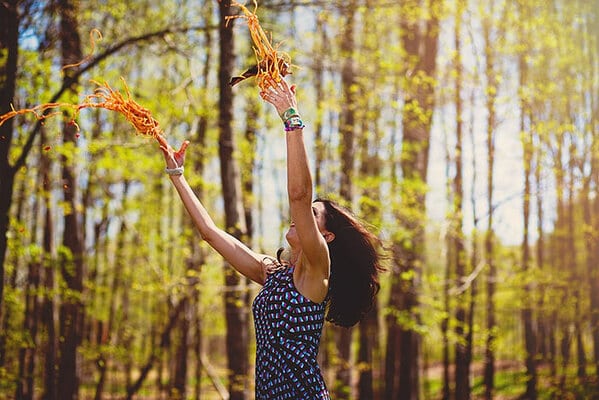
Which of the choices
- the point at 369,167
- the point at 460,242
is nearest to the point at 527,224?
the point at 369,167

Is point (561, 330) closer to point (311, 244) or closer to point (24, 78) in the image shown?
point (24, 78)

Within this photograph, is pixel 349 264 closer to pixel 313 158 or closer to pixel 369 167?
pixel 313 158

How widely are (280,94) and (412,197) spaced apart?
8206mm

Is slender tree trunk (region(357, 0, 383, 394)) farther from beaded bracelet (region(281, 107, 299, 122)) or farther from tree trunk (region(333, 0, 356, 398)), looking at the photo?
beaded bracelet (region(281, 107, 299, 122))

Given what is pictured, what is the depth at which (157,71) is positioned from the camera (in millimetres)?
19844

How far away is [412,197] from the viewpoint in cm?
1080

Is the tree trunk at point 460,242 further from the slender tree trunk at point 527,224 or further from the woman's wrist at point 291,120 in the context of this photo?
the woman's wrist at point 291,120

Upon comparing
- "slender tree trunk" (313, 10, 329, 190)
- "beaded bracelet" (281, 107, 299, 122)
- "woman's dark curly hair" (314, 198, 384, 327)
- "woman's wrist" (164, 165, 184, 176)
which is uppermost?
"slender tree trunk" (313, 10, 329, 190)

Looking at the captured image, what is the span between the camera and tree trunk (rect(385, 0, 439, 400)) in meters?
11.0

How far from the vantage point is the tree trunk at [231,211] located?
8016 mm

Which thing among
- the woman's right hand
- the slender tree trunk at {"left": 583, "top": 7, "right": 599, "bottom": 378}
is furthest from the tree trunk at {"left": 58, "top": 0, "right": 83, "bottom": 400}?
the slender tree trunk at {"left": 583, "top": 7, "right": 599, "bottom": 378}

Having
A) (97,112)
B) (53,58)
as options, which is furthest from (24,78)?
(97,112)

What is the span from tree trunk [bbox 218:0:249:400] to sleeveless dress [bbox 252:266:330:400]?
506cm

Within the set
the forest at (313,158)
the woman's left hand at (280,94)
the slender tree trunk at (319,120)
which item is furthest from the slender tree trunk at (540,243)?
the woman's left hand at (280,94)
